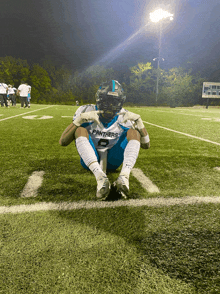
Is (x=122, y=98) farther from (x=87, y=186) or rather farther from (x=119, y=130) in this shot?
(x=87, y=186)

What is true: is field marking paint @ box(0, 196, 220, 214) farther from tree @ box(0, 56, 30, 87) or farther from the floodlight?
tree @ box(0, 56, 30, 87)

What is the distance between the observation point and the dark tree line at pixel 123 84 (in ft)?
135

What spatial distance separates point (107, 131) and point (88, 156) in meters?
0.39

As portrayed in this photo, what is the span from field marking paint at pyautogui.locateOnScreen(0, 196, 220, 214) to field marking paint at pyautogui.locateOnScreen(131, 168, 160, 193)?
212 mm

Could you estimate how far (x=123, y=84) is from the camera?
4575 cm

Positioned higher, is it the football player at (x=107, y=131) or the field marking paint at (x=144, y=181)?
the football player at (x=107, y=131)

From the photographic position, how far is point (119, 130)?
226 centimetres

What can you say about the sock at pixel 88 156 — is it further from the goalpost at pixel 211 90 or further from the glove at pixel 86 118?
the goalpost at pixel 211 90

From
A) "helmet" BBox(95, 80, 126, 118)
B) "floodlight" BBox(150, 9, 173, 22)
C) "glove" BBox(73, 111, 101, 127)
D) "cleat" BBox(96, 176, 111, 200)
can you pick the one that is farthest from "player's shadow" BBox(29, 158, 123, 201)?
"floodlight" BBox(150, 9, 173, 22)

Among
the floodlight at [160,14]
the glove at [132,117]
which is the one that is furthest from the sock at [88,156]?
the floodlight at [160,14]

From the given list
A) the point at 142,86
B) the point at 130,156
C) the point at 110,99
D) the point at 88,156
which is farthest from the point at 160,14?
the point at 88,156

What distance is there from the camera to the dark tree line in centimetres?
4109

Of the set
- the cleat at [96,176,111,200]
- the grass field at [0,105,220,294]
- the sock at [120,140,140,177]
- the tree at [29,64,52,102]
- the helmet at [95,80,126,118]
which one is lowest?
the grass field at [0,105,220,294]

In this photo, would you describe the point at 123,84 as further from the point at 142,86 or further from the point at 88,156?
the point at 88,156
